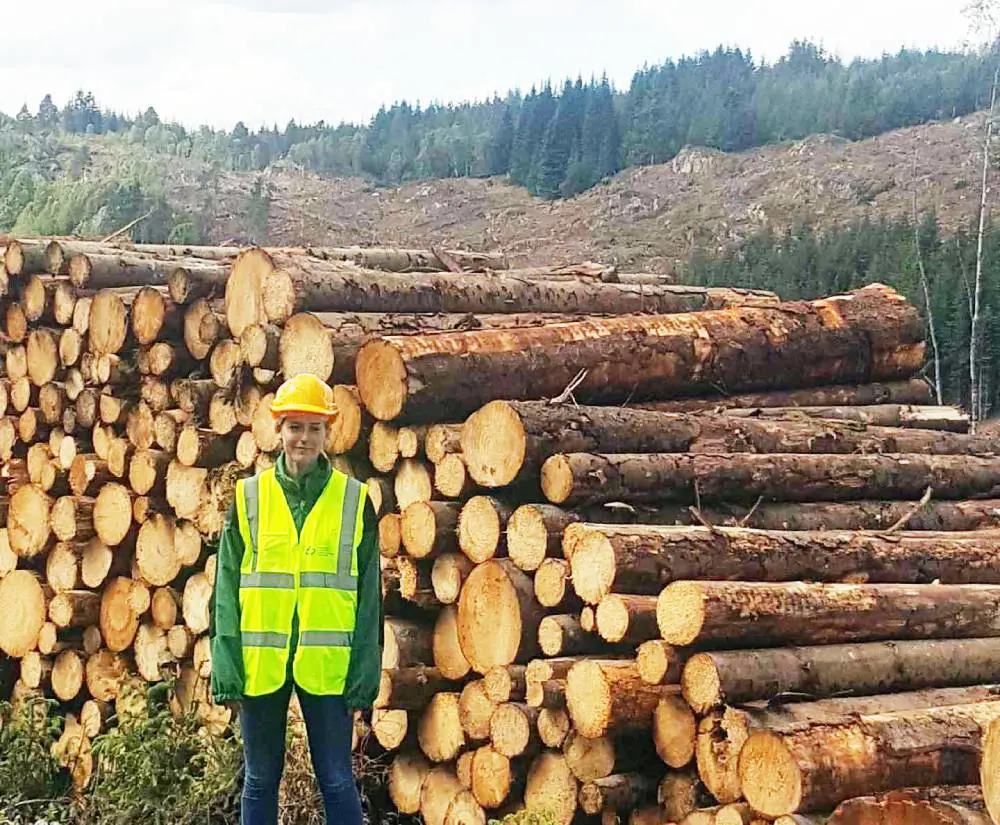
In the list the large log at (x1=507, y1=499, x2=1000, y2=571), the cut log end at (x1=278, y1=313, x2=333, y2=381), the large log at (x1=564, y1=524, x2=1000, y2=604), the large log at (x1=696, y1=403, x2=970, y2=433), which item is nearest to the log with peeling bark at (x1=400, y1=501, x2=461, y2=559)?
the large log at (x1=507, y1=499, x2=1000, y2=571)

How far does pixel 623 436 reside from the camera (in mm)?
6277

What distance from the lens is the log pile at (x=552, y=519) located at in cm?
503

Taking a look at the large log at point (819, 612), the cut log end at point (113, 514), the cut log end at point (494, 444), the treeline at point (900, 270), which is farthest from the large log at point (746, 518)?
the treeline at point (900, 270)

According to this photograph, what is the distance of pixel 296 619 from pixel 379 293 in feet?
10.6

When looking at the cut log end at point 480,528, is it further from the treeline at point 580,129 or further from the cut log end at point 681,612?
the treeline at point 580,129

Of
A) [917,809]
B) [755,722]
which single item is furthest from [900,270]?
[917,809]

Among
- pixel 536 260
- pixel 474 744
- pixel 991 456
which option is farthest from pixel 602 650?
pixel 536 260

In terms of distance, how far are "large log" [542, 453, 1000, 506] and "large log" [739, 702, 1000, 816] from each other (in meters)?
1.59

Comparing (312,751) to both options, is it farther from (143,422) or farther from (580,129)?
(580,129)

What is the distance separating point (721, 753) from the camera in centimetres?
481

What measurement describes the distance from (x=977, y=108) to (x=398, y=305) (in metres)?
72.9

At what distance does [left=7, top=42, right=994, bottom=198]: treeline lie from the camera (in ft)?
249

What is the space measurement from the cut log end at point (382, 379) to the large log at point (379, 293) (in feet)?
2.66

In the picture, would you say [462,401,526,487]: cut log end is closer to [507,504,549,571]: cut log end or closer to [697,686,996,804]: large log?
[507,504,549,571]: cut log end
